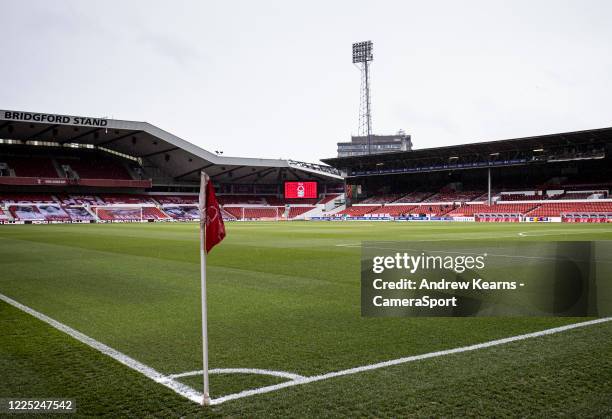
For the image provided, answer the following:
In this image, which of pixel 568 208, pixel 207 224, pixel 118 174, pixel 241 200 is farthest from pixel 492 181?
pixel 207 224

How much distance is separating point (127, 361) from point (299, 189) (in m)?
89.6

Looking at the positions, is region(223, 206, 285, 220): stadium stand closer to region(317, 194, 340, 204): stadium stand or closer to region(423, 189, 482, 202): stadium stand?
region(317, 194, 340, 204): stadium stand

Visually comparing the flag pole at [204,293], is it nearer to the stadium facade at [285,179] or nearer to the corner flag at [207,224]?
the corner flag at [207,224]

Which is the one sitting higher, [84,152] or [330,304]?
[84,152]

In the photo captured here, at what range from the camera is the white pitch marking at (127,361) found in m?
4.86

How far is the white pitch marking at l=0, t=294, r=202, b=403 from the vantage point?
4859 mm

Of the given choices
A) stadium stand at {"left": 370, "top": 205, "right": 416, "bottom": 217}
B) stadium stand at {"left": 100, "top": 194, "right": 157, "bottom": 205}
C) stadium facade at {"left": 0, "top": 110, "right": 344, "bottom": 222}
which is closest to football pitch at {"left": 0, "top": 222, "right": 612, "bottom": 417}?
stadium facade at {"left": 0, "top": 110, "right": 344, "bottom": 222}

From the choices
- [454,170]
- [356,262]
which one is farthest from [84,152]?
[356,262]

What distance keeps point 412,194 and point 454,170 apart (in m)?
8.81

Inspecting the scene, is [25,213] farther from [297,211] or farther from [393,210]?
[393,210]

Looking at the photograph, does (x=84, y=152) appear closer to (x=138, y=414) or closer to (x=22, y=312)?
(x=22, y=312)

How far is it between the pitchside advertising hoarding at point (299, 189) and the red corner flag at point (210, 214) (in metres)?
90.3

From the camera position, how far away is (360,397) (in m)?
4.65

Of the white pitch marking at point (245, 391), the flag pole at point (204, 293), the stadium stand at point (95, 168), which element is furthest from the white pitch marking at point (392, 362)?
the stadium stand at point (95, 168)
